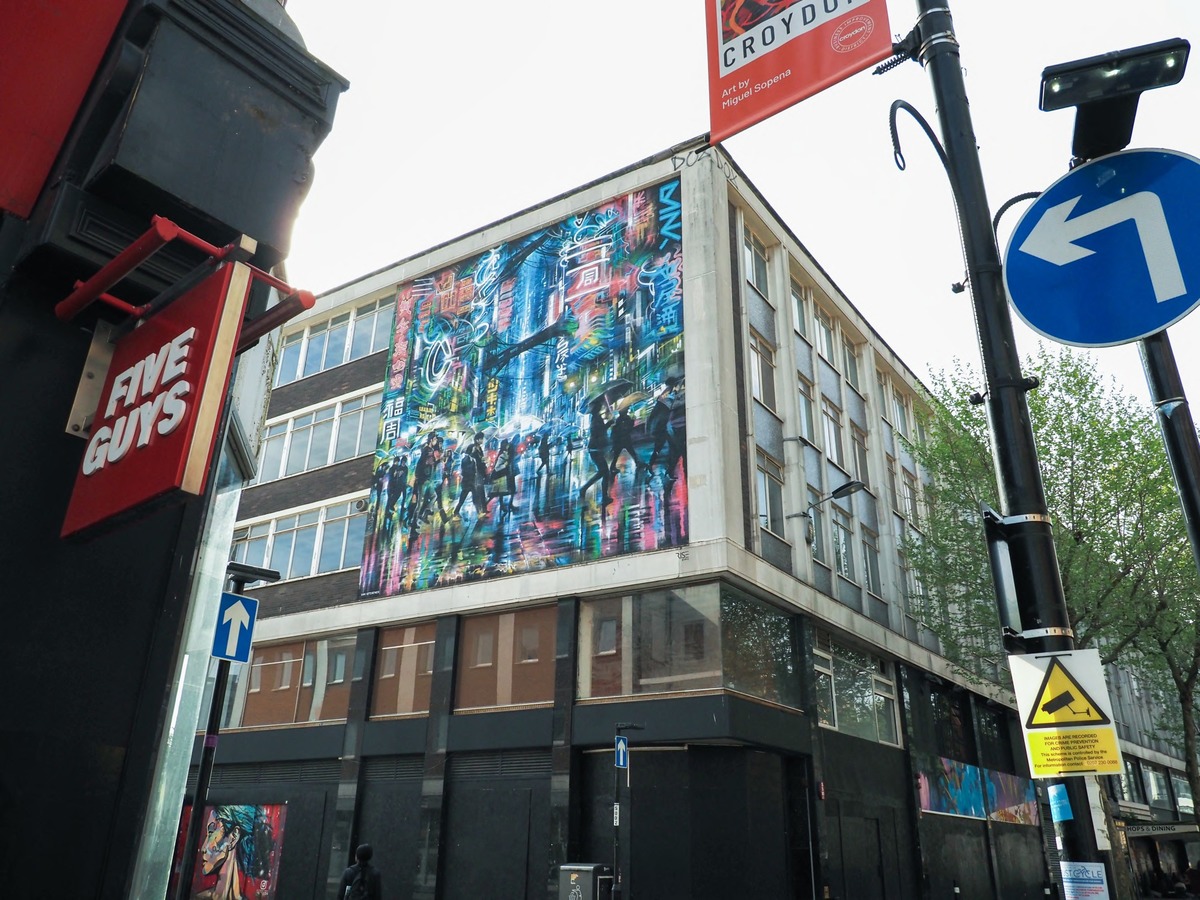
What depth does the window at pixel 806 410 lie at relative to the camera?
26.7 metres

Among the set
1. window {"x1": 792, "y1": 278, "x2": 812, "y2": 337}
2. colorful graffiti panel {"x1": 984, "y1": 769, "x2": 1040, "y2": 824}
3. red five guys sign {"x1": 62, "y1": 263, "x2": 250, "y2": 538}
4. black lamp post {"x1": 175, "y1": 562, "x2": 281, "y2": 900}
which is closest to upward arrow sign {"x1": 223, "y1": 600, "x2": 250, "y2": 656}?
black lamp post {"x1": 175, "y1": 562, "x2": 281, "y2": 900}

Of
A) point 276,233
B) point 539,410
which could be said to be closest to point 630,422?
point 539,410

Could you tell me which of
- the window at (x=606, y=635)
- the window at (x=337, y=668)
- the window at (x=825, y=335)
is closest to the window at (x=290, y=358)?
the window at (x=337, y=668)

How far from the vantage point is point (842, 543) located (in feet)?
89.2

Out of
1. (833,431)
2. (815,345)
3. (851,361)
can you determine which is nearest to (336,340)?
(815,345)

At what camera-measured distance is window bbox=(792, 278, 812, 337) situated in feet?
92.9

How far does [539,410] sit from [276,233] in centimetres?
1728

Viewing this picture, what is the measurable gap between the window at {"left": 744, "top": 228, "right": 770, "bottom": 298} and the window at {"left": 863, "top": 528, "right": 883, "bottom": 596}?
8821mm

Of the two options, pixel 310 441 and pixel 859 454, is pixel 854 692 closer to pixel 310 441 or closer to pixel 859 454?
pixel 859 454

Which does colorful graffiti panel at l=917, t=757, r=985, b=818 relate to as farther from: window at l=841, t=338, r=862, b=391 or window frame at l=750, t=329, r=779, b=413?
window at l=841, t=338, r=862, b=391

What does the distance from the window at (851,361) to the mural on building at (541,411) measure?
36.3ft

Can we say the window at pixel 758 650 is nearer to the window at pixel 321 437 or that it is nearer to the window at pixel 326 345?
the window at pixel 321 437

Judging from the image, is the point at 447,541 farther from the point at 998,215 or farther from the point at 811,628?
the point at 998,215

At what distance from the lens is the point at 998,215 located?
4.91m
